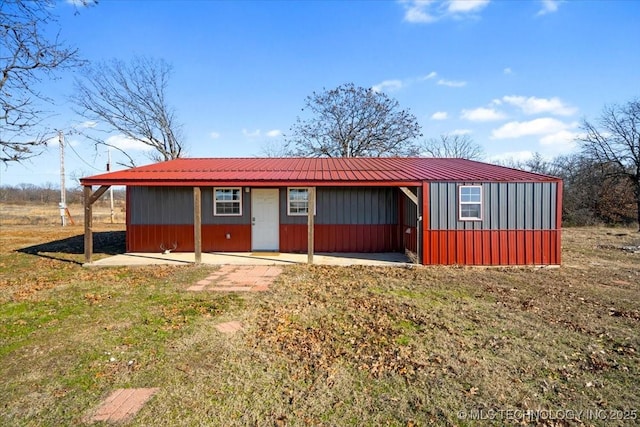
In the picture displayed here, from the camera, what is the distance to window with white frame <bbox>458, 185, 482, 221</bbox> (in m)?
9.44

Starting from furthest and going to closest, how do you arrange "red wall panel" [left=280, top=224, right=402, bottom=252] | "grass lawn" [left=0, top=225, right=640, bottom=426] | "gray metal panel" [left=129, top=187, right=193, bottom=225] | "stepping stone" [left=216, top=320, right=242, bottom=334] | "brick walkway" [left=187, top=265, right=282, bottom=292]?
"red wall panel" [left=280, top=224, right=402, bottom=252], "gray metal panel" [left=129, top=187, right=193, bottom=225], "brick walkway" [left=187, top=265, right=282, bottom=292], "stepping stone" [left=216, top=320, right=242, bottom=334], "grass lawn" [left=0, top=225, right=640, bottom=426]

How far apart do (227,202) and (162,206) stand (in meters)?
2.10

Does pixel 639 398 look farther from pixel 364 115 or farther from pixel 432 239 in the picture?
pixel 364 115

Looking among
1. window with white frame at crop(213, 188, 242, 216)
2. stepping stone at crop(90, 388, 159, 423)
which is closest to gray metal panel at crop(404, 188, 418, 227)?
window with white frame at crop(213, 188, 242, 216)

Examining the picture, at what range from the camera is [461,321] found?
518 centimetres

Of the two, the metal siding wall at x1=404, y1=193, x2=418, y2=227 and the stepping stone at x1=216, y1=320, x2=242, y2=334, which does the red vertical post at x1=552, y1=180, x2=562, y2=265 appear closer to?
the metal siding wall at x1=404, y1=193, x2=418, y2=227

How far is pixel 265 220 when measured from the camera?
11586 mm

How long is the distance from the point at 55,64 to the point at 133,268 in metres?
5.73

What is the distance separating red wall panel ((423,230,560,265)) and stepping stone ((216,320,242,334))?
19.6ft

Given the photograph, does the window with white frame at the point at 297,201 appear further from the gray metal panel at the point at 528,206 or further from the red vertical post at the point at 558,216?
the red vertical post at the point at 558,216

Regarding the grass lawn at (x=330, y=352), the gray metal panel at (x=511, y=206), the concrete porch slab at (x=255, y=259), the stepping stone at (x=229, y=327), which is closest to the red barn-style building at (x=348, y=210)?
the gray metal panel at (x=511, y=206)

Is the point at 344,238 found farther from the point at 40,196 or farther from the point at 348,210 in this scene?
the point at 40,196

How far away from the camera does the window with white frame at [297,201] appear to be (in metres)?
11.5

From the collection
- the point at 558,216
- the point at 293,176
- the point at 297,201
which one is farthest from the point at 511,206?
the point at 297,201
